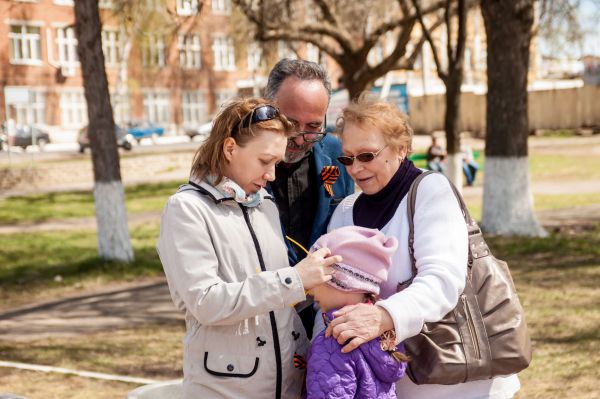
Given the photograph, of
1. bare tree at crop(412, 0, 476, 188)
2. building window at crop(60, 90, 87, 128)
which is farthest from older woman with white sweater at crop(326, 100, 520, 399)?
building window at crop(60, 90, 87, 128)

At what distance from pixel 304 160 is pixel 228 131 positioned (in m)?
0.75

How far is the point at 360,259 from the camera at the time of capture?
8.30 ft

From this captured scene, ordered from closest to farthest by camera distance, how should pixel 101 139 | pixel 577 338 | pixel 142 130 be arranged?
pixel 577 338, pixel 101 139, pixel 142 130

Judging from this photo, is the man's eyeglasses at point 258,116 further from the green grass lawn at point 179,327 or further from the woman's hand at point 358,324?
the green grass lawn at point 179,327

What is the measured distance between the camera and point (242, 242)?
8.63ft

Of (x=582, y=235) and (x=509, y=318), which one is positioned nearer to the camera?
(x=509, y=318)

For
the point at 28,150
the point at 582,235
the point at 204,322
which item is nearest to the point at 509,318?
the point at 204,322

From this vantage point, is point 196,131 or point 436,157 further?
point 196,131

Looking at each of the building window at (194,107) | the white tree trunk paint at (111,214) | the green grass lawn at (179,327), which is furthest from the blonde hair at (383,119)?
the building window at (194,107)

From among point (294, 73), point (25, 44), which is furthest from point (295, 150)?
point (25, 44)

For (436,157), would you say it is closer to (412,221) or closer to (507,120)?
(507,120)

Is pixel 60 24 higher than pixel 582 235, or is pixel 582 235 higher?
pixel 60 24

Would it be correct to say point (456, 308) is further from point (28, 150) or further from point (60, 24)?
point (60, 24)

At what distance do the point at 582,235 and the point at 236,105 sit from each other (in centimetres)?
1071
